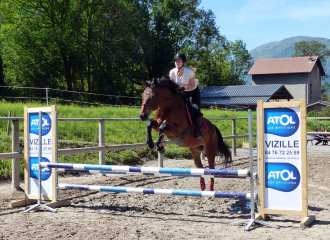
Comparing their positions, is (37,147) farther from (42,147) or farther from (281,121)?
(281,121)

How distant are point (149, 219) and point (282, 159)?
1.86 meters

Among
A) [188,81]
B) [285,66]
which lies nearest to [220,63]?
[285,66]

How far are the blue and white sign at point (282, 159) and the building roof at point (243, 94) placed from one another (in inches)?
1416

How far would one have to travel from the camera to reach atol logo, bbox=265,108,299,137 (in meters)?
4.22

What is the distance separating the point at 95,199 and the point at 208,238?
8.90 ft

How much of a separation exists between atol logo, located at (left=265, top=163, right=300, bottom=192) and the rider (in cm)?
168

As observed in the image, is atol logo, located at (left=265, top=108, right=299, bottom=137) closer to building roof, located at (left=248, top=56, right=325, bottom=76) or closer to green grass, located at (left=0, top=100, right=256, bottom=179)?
green grass, located at (left=0, top=100, right=256, bottom=179)

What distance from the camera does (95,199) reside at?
572cm

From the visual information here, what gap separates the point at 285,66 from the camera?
48.8 m

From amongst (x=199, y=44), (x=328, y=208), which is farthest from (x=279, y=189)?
(x=199, y=44)

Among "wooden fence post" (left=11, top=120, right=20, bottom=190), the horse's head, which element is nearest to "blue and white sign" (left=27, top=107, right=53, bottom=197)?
"wooden fence post" (left=11, top=120, right=20, bottom=190)

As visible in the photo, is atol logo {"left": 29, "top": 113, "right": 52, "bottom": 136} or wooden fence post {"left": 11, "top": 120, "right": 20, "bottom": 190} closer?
atol logo {"left": 29, "top": 113, "right": 52, "bottom": 136}

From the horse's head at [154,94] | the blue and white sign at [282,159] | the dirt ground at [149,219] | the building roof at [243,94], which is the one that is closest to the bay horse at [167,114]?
the horse's head at [154,94]

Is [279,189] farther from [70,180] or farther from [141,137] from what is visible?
[141,137]
